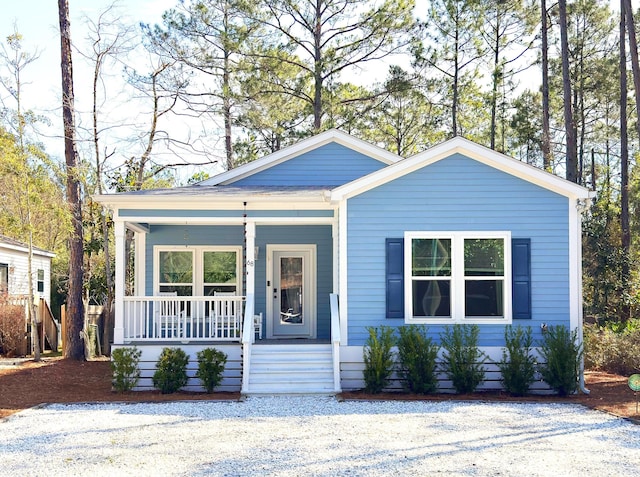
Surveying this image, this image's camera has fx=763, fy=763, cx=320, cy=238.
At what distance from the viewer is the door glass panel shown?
1521 cm

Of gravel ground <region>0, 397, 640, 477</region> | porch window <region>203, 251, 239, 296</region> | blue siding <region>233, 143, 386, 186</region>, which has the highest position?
blue siding <region>233, 143, 386, 186</region>

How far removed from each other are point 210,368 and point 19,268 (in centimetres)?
1347

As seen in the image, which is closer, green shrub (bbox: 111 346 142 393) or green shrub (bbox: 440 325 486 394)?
green shrub (bbox: 440 325 486 394)

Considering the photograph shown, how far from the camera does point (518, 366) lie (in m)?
11.6

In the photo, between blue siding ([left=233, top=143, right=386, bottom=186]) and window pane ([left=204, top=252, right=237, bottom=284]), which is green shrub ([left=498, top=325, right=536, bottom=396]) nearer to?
blue siding ([left=233, top=143, right=386, bottom=186])

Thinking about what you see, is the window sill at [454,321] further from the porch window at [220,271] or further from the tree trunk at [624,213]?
the tree trunk at [624,213]

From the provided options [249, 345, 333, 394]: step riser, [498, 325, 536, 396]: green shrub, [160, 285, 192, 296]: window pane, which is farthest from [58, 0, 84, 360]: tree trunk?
[498, 325, 536, 396]: green shrub

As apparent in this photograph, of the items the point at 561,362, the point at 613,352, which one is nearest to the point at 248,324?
the point at 561,362

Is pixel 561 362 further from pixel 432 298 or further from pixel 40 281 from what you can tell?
pixel 40 281

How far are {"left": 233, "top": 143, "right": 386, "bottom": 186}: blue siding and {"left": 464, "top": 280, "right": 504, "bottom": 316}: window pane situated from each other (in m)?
4.36

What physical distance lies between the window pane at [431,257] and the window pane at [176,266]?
518 centimetres

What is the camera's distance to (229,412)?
9.93m

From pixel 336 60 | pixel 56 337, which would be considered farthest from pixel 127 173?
pixel 336 60

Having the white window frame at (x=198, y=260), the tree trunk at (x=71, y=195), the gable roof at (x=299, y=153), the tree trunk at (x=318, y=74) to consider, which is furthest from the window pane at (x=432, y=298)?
the tree trunk at (x=318, y=74)
